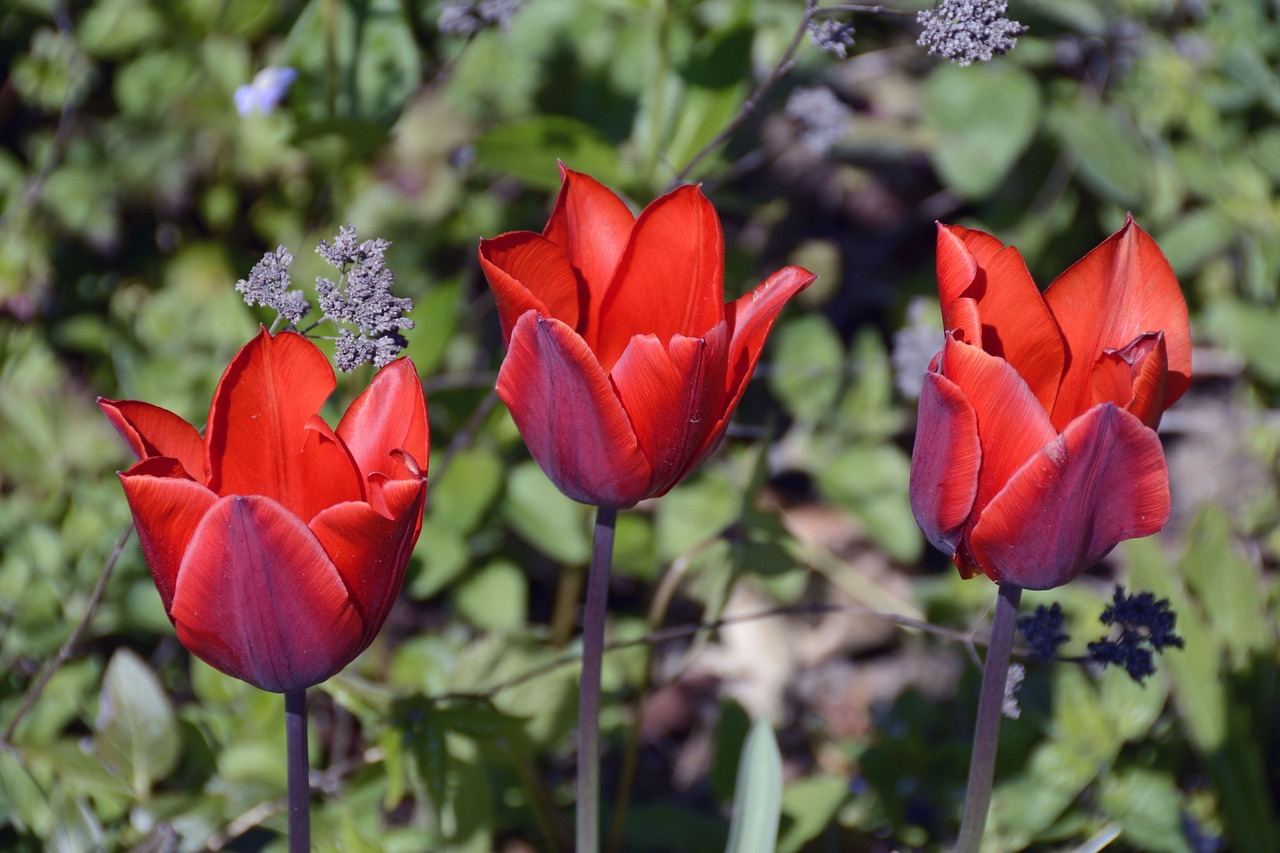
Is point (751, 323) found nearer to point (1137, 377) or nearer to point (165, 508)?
point (1137, 377)

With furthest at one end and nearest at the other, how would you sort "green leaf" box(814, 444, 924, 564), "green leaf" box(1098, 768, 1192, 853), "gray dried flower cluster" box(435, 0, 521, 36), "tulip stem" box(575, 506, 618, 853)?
"green leaf" box(814, 444, 924, 564)
"gray dried flower cluster" box(435, 0, 521, 36)
"green leaf" box(1098, 768, 1192, 853)
"tulip stem" box(575, 506, 618, 853)

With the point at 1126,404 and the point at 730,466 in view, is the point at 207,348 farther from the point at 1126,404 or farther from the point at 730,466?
the point at 1126,404

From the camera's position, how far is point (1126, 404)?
831mm

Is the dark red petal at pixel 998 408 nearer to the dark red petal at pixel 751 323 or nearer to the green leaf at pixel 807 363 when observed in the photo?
the dark red petal at pixel 751 323

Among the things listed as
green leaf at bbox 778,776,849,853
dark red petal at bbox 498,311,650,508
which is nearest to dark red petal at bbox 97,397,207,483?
dark red petal at bbox 498,311,650,508

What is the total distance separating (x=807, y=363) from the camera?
2379mm

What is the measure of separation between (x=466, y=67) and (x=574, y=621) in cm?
109

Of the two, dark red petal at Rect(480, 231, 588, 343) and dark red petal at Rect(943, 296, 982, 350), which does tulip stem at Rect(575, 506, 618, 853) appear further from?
dark red petal at Rect(943, 296, 982, 350)

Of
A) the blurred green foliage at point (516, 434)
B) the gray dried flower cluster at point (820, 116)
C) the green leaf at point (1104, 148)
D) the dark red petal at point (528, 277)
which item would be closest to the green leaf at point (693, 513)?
the blurred green foliage at point (516, 434)

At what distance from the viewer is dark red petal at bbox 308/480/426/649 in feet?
2.56

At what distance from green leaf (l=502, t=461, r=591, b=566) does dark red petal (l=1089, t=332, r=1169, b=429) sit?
1163 millimetres

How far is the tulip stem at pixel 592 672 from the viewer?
0.98m

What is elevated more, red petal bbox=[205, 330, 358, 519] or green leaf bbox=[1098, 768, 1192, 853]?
red petal bbox=[205, 330, 358, 519]

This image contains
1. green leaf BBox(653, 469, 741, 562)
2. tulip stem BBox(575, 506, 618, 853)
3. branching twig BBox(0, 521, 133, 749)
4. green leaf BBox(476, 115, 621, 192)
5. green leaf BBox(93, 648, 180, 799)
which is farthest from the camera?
green leaf BBox(653, 469, 741, 562)
